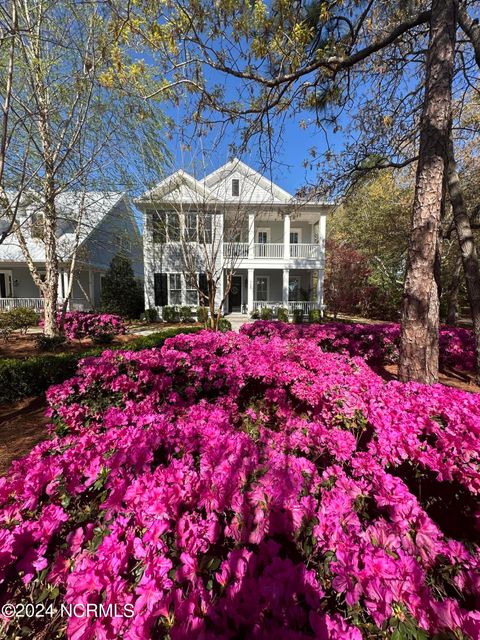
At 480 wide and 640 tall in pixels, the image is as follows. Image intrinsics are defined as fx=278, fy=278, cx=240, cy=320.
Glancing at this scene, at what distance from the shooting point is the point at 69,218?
917cm

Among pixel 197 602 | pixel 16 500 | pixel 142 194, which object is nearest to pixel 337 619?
pixel 197 602

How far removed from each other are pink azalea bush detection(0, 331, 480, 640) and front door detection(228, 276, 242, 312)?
650 inches

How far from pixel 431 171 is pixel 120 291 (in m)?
16.8

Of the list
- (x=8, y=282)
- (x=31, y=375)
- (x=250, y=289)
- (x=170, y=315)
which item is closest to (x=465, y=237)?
(x=31, y=375)

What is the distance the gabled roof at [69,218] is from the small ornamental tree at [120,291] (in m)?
2.53

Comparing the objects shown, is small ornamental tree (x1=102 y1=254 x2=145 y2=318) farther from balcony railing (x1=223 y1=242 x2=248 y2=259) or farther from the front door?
balcony railing (x1=223 y1=242 x2=248 y2=259)

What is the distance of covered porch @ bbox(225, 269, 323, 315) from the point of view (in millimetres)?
17062

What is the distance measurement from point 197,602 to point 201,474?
1.78 ft

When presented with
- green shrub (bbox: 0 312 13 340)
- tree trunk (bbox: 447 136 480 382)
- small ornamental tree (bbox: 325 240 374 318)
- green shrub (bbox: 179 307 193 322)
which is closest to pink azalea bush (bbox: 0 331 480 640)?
tree trunk (bbox: 447 136 480 382)

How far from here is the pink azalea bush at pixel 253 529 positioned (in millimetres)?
884

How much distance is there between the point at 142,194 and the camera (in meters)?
9.84

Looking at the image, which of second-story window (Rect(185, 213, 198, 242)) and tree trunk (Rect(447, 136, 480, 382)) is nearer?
tree trunk (Rect(447, 136, 480, 382))

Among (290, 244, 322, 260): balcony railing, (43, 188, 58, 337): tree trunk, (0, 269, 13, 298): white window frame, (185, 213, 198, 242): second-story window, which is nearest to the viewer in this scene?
(43, 188, 58, 337): tree trunk

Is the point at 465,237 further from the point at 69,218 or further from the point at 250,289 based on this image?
the point at 250,289
